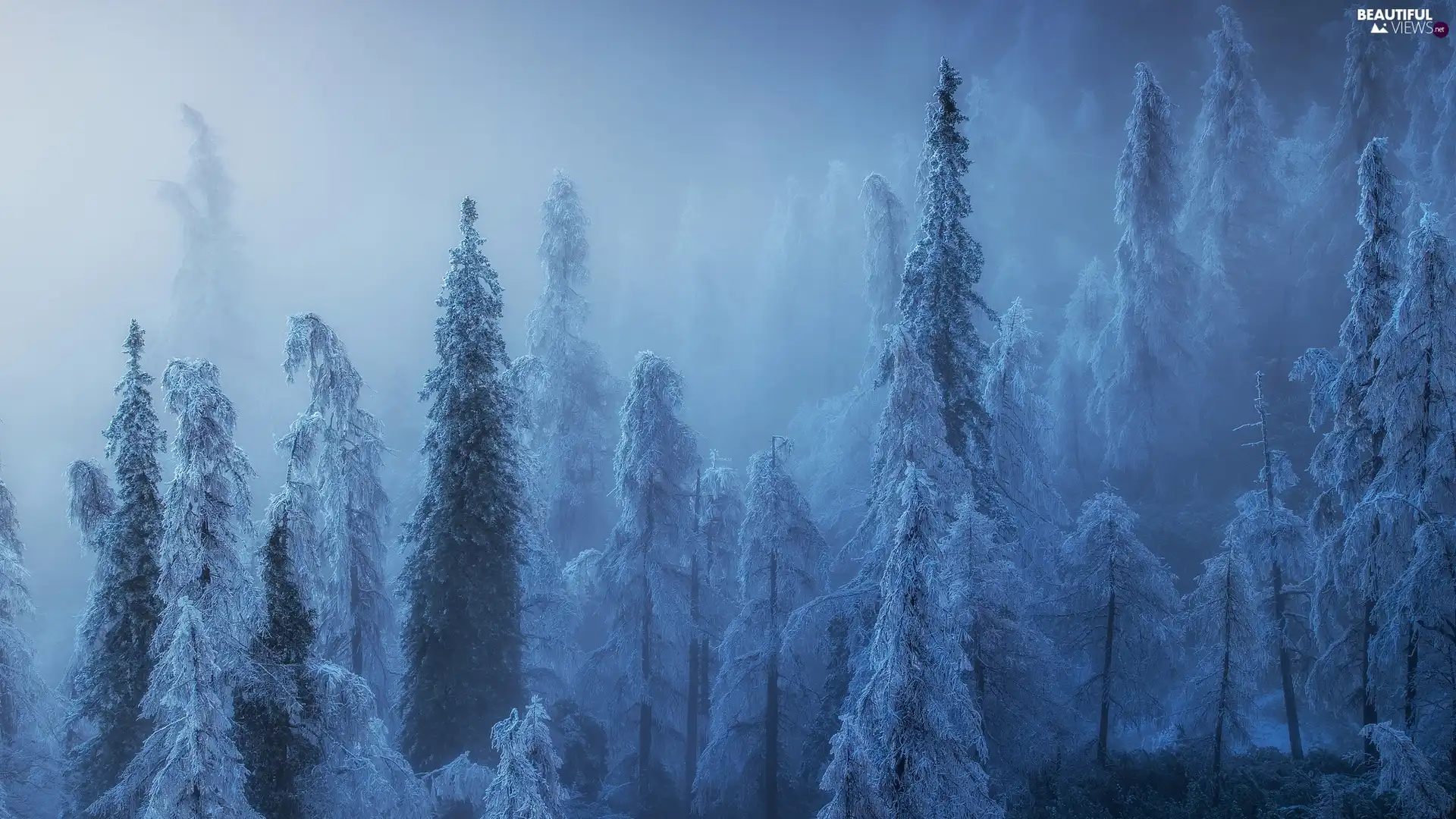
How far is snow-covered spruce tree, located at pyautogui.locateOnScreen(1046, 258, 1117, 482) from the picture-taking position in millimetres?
43250

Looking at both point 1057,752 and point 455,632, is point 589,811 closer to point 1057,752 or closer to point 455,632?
point 455,632

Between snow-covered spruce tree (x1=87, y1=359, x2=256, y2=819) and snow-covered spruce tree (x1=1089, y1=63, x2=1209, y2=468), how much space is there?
38781 mm

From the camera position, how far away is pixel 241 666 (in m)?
12.9

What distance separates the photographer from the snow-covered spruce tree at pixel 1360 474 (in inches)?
690

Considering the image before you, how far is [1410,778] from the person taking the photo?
43.5 feet

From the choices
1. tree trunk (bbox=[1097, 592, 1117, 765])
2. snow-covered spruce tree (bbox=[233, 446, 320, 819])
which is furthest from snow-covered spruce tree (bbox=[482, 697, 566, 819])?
tree trunk (bbox=[1097, 592, 1117, 765])

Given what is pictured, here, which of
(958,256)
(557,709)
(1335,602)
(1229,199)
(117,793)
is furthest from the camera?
(1229,199)

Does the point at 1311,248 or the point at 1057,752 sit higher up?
the point at 1311,248

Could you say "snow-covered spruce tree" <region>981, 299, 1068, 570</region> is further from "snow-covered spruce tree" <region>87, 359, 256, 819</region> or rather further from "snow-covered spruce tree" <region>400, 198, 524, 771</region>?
"snow-covered spruce tree" <region>87, 359, 256, 819</region>

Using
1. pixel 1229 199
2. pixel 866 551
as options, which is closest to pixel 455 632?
pixel 866 551

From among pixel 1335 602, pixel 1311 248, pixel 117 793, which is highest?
pixel 1311 248

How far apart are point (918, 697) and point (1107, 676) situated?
1155 centimetres

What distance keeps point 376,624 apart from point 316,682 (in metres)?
10.0

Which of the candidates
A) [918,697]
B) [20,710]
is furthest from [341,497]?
[918,697]
